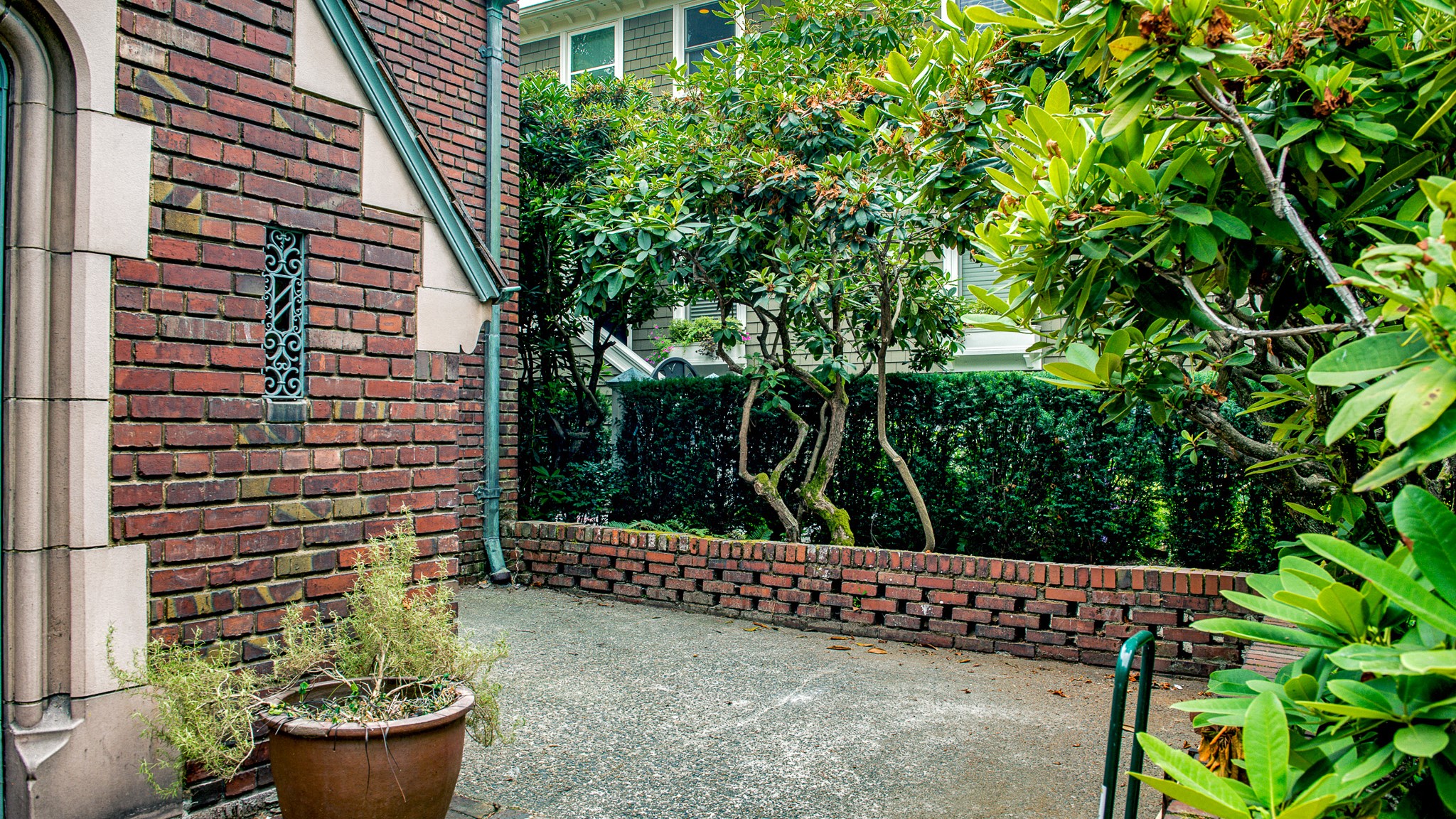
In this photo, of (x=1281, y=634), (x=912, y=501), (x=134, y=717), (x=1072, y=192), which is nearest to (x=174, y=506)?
(x=134, y=717)

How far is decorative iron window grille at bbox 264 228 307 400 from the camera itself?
Result: 11.9 ft

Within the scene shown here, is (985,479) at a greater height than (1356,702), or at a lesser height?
lesser

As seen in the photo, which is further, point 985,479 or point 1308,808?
point 985,479

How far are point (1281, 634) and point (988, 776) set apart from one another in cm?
299

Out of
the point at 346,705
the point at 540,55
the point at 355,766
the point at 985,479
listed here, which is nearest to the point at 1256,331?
the point at 355,766

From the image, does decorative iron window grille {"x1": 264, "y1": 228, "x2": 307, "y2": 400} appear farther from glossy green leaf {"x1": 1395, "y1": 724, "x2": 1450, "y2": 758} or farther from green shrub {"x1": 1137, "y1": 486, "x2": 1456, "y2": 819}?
glossy green leaf {"x1": 1395, "y1": 724, "x2": 1450, "y2": 758}

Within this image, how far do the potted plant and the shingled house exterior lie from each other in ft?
0.57

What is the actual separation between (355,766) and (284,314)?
5.81 ft

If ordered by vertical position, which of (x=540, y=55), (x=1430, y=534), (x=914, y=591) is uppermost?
(x=540, y=55)

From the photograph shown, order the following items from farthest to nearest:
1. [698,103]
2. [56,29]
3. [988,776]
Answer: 1. [698,103]
2. [988,776]
3. [56,29]

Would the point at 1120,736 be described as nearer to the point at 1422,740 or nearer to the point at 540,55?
the point at 1422,740

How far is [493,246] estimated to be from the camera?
8047mm

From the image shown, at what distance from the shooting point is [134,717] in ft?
10.5

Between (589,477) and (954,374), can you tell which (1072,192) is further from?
(589,477)
